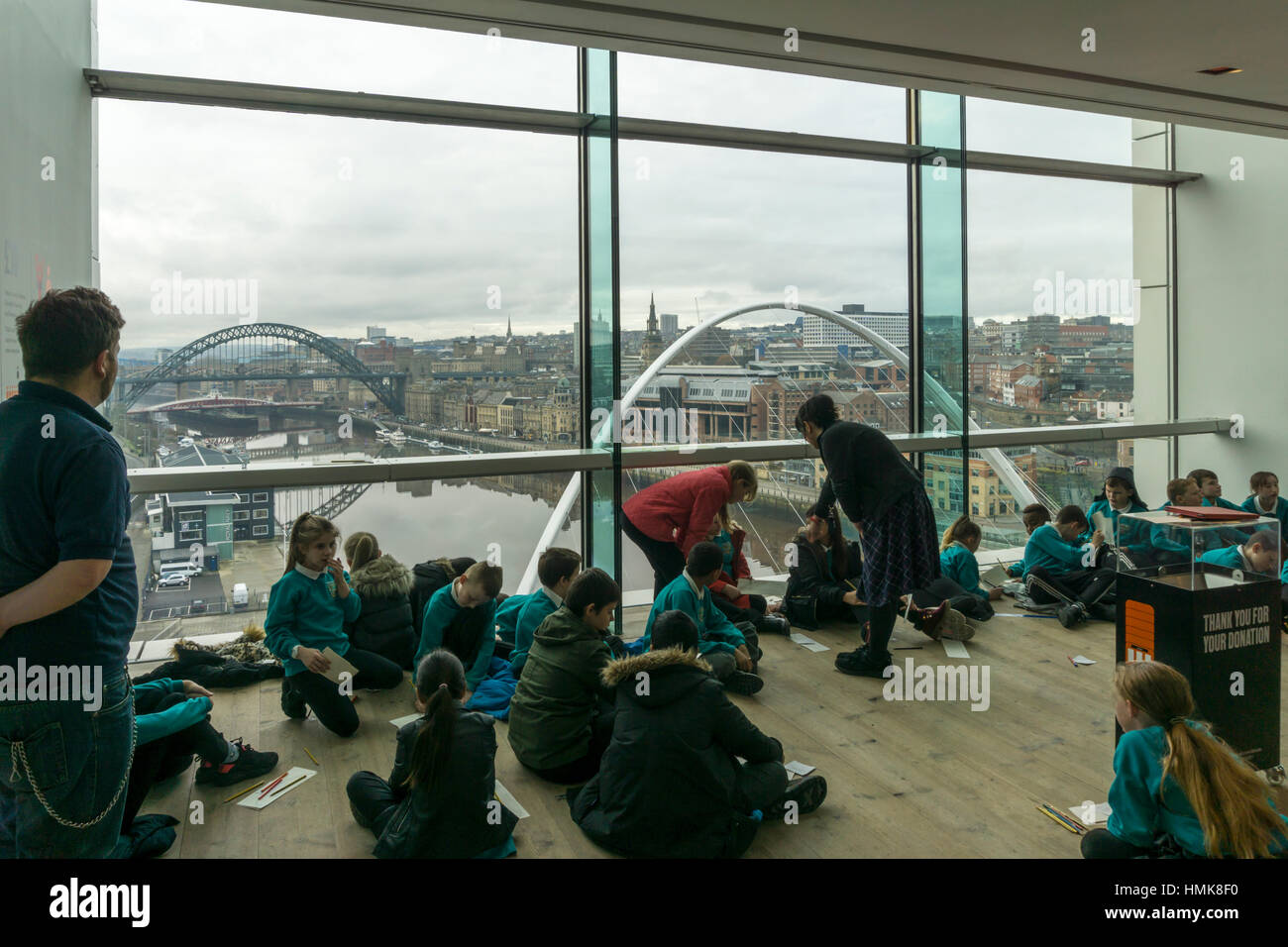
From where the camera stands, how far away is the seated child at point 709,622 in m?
4.46

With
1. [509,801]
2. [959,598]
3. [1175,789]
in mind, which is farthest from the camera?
[959,598]

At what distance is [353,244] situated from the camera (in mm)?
5469

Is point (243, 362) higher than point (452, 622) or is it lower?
higher

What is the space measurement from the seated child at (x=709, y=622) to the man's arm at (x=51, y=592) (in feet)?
8.99

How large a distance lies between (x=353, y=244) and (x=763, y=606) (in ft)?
11.5

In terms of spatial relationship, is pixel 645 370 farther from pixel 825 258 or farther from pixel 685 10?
pixel 685 10

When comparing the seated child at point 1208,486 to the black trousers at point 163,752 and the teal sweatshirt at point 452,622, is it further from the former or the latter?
the black trousers at point 163,752

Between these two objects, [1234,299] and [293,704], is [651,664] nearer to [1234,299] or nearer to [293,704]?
[293,704]

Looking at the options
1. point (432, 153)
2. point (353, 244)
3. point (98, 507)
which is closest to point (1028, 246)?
point (432, 153)

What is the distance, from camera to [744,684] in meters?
4.66

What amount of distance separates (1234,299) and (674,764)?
25.9 feet

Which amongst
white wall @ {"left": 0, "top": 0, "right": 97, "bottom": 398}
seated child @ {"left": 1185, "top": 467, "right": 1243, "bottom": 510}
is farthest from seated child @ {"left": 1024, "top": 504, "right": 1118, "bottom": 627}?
white wall @ {"left": 0, "top": 0, "right": 97, "bottom": 398}

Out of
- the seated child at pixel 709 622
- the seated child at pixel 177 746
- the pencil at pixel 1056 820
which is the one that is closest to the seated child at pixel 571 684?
the seated child at pixel 709 622

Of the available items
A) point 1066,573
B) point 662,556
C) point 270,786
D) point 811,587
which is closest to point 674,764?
point 270,786
